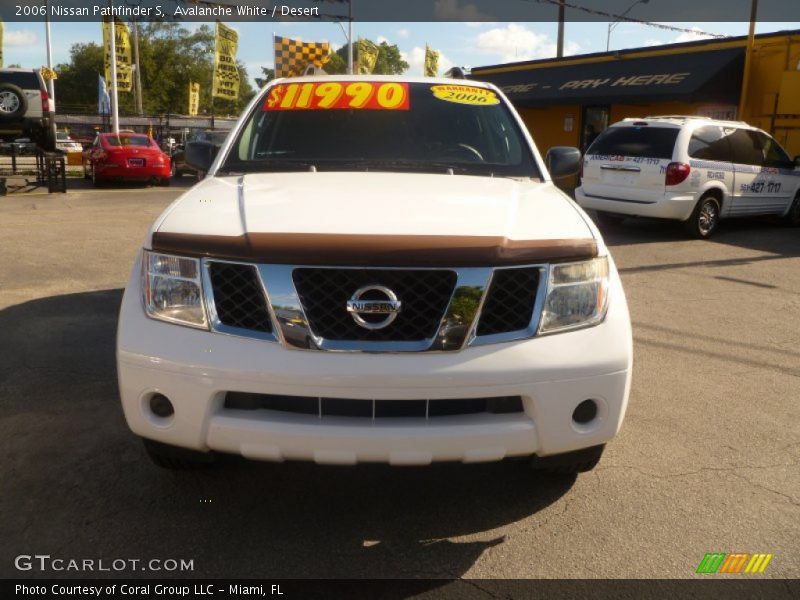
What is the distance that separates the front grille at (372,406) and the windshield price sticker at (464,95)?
2272 millimetres

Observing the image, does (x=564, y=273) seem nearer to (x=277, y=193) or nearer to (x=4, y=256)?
(x=277, y=193)

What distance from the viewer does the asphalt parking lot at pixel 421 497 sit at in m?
2.61

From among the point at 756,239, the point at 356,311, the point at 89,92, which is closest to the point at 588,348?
the point at 356,311

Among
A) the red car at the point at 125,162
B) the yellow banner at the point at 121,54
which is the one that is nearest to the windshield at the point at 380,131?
the red car at the point at 125,162

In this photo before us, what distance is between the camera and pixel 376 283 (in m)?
2.45

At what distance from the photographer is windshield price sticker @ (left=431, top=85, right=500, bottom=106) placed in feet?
14.0

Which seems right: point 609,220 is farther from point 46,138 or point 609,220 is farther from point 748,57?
point 46,138

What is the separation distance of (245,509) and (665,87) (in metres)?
17.0

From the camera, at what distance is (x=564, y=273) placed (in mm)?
2607

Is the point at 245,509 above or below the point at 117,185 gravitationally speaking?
above

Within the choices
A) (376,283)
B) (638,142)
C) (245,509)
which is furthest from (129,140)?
(376,283)

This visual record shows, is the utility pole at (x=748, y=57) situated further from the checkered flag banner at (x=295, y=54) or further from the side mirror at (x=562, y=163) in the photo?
the side mirror at (x=562, y=163)

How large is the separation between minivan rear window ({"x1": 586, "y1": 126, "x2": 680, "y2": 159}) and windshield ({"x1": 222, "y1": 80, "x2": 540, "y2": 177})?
270 inches

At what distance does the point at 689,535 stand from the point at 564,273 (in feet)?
3.61
